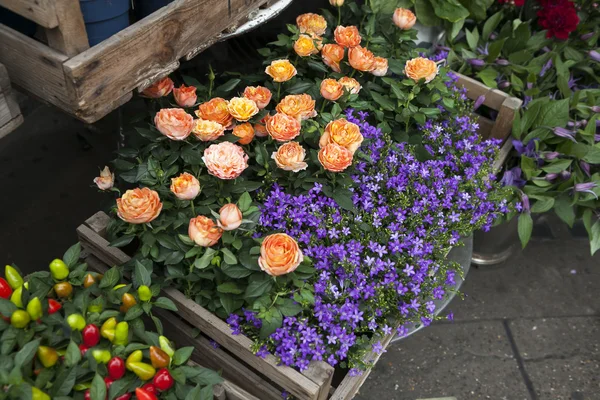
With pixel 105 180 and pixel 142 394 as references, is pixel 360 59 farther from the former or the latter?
pixel 142 394

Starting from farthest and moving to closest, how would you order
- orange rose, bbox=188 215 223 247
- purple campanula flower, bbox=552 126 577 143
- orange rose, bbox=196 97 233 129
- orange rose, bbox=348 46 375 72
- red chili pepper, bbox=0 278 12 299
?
purple campanula flower, bbox=552 126 577 143, orange rose, bbox=348 46 375 72, orange rose, bbox=196 97 233 129, orange rose, bbox=188 215 223 247, red chili pepper, bbox=0 278 12 299

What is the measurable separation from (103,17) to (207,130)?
0.36 metres

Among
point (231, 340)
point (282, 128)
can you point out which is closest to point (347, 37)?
point (282, 128)

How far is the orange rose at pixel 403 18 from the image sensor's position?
6.33 feet

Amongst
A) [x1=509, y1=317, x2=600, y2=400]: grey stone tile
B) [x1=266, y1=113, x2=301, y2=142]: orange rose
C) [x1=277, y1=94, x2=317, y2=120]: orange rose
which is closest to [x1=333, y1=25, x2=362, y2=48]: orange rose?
[x1=277, y1=94, x2=317, y2=120]: orange rose

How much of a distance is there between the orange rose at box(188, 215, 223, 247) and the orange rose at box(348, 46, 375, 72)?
2.37 feet

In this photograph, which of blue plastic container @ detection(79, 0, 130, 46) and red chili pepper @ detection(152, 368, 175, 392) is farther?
blue plastic container @ detection(79, 0, 130, 46)

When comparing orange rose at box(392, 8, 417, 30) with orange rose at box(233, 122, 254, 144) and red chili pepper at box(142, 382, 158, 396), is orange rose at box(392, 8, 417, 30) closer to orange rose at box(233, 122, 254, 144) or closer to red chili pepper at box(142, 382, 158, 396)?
orange rose at box(233, 122, 254, 144)

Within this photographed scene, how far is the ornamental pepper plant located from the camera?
111 centimetres

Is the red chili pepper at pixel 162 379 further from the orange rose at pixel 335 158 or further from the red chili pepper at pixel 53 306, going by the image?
the orange rose at pixel 335 158

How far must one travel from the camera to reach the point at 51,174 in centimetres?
277

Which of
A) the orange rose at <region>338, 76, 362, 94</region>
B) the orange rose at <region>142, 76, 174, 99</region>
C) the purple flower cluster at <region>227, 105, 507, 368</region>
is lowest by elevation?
the purple flower cluster at <region>227, 105, 507, 368</region>

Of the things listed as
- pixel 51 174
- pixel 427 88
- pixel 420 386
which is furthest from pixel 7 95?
pixel 420 386

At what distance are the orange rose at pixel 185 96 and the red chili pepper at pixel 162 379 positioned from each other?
0.77 metres
